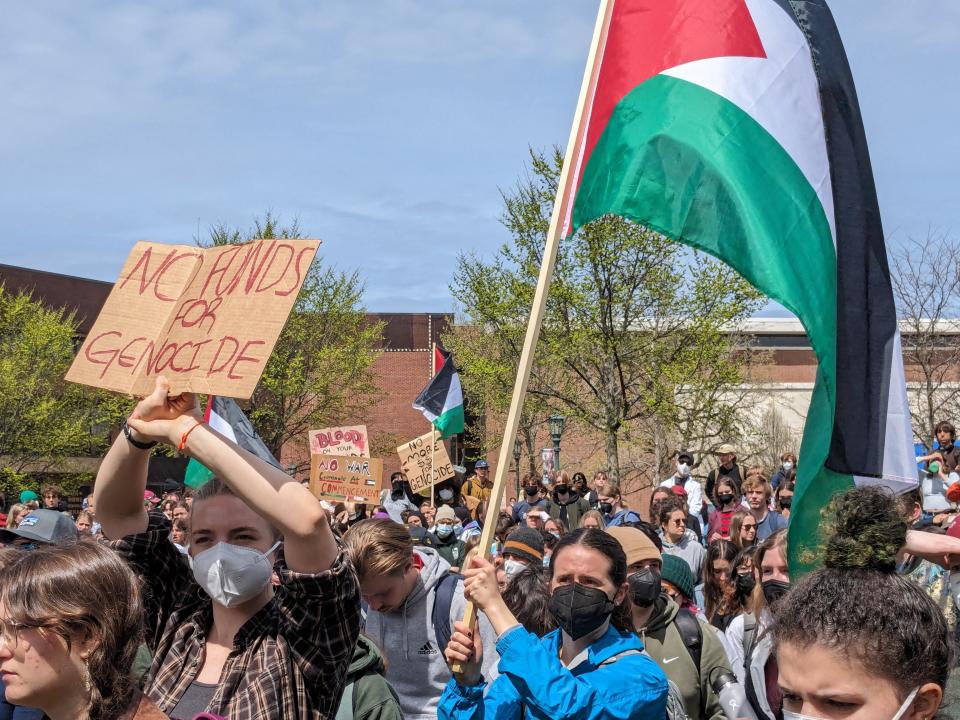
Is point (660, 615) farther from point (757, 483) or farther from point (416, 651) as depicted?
point (757, 483)

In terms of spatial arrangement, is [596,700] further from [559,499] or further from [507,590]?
[559,499]

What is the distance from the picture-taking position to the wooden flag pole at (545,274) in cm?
374

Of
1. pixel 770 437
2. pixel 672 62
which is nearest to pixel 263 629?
pixel 672 62

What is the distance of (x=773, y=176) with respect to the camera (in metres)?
4.54

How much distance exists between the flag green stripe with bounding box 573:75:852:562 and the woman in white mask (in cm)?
195

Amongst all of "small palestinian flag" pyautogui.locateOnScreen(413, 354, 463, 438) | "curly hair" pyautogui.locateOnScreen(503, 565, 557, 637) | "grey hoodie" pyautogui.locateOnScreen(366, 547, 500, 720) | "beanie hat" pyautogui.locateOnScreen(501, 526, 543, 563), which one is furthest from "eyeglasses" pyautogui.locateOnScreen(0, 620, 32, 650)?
"small palestinian flag" pyautogui.locateOnScreen(413, 354, 463, 438)

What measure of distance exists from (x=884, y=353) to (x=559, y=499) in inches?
504

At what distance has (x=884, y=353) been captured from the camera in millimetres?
4191

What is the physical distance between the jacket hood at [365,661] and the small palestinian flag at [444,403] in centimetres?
1389

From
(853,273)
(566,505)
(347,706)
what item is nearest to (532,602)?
(347,706)

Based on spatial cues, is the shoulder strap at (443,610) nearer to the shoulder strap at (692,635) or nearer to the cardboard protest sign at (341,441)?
the shoulder strap at (692,635)

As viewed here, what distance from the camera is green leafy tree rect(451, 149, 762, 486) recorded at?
26844 mm

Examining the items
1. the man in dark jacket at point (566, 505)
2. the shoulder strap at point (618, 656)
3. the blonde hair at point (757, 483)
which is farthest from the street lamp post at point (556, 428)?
the shoulder strap at point (618, 656)

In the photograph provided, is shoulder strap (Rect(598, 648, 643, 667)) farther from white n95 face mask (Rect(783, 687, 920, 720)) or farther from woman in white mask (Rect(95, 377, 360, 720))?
white n95 face mask (Rect(783, 687, 920, 720))
